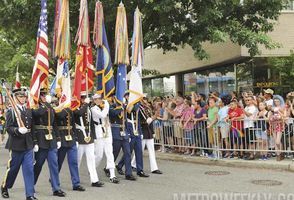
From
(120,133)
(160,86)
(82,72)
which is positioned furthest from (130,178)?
(160,86)

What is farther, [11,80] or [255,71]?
[11,80]

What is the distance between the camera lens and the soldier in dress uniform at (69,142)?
8516 millimetres

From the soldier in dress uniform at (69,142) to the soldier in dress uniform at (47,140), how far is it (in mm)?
207

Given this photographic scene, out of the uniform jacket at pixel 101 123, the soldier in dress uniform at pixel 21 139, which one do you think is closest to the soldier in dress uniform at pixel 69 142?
the uniform jacket at pixel 101 123

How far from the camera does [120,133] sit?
962 cm

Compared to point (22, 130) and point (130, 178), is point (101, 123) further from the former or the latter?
point (22, 130)

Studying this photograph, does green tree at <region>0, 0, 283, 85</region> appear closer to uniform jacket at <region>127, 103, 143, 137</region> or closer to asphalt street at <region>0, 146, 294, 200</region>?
uniform jacket at <region>127, 103, 143, 137</region>

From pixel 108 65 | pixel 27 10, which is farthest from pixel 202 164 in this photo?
pixel 27 10

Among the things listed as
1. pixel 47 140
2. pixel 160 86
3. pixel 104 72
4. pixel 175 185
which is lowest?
pixel 175 185

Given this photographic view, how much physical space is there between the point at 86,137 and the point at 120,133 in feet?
3.03

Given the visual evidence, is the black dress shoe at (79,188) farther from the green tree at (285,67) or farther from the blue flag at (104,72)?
the green tree at (285,67)

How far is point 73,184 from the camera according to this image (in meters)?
8.54

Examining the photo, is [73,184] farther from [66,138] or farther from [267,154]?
[267,154]

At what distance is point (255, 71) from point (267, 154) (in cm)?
880
